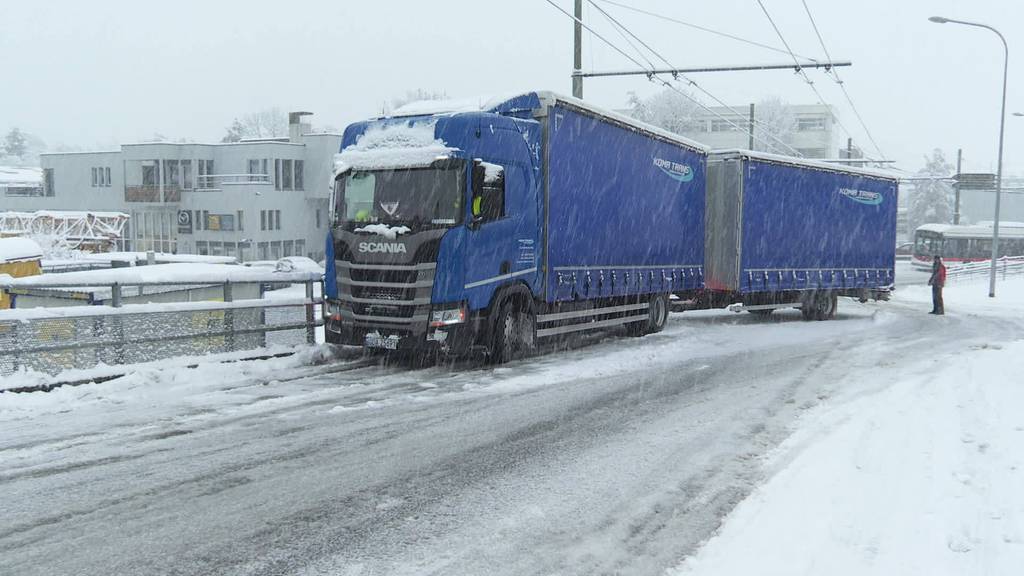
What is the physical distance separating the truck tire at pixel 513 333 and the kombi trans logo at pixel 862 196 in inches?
513

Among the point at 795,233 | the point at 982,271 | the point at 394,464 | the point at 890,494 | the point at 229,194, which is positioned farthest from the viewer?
the point at 229,194

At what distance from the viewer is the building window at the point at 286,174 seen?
5828cm

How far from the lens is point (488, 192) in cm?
1185

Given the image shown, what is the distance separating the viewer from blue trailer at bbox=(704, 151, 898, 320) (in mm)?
19422

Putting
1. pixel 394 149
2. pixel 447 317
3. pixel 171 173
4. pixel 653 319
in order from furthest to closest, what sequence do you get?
pixel 171 173 → pixel 653 319 → pixel 394 149 → pixel 447 317

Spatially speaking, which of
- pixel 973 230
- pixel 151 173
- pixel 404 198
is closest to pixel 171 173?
pixel 151 173

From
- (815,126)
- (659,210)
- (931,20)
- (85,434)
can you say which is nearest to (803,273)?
(659,210)

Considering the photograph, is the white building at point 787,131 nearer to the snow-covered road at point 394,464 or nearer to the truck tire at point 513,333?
the truck tire at point 513,333

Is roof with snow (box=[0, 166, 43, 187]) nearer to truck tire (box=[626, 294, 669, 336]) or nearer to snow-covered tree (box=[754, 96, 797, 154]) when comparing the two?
snow-covered tree (box=[754, 96, 797, 154])

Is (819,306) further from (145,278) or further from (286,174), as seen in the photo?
(286,174)

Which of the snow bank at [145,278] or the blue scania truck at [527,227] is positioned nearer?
the snow bank at [145,278]

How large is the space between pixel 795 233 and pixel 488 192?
11.6m

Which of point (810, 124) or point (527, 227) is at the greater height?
point (810, 124)

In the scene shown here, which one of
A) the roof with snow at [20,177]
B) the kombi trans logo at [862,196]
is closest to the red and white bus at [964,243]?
the kombi trans logo at [862,196]
